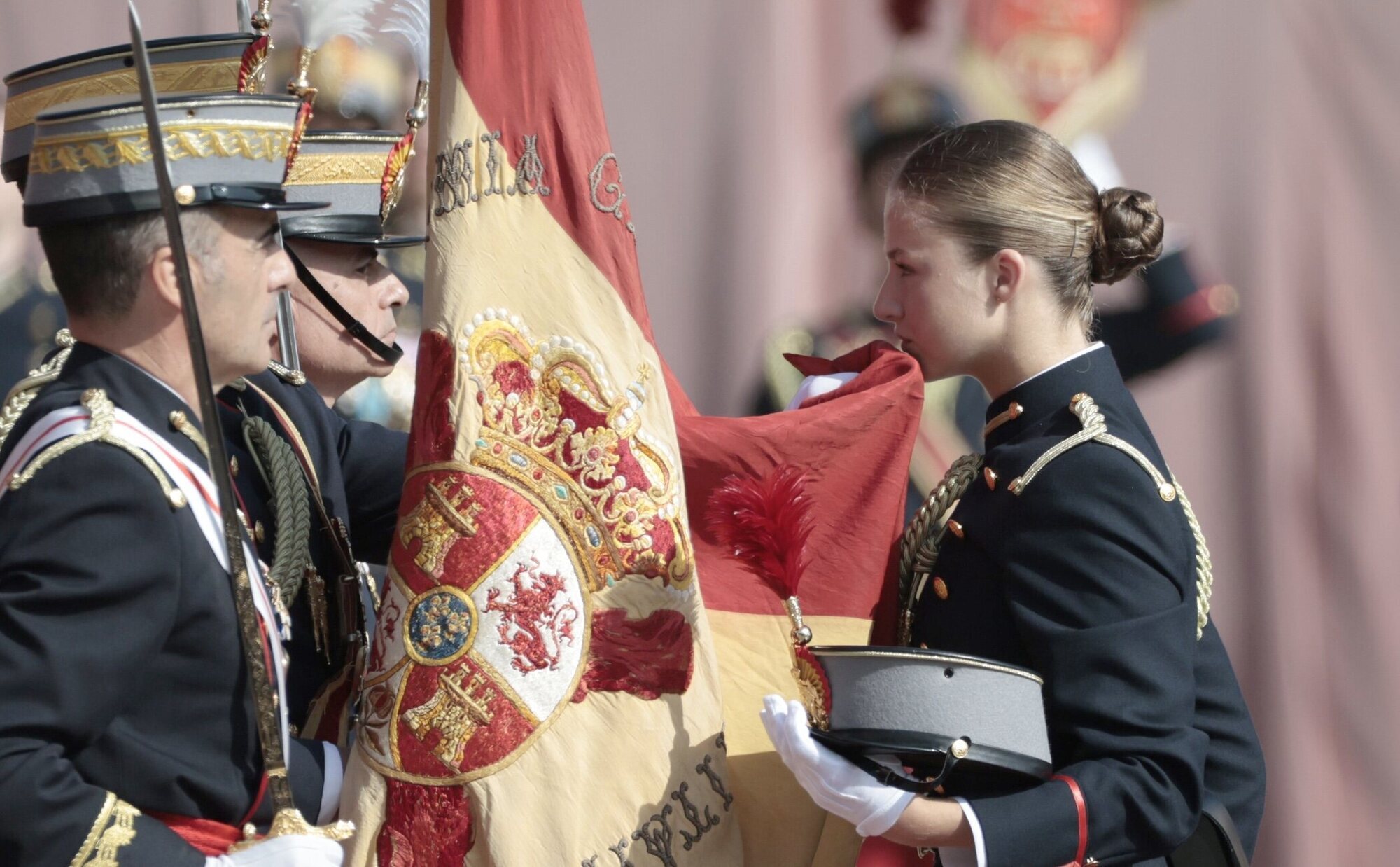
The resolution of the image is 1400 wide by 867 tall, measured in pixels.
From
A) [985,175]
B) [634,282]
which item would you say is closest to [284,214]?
[634,282]

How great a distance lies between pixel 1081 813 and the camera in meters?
1.80

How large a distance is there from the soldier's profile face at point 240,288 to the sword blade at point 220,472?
42mm

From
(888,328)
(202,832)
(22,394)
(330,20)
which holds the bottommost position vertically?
(888,328)

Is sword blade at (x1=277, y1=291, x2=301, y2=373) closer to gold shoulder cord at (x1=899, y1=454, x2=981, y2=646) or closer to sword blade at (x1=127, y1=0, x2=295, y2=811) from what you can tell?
sword blade at (x1=127, y1=0, x2=295, y2=811)

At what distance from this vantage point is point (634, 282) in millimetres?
2150

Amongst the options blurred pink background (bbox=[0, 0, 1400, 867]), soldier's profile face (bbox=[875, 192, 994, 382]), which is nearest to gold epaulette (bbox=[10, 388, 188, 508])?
soldier's profile face (bbox=[875, 192, 994, 382])

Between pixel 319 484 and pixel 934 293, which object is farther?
pixel 319 484

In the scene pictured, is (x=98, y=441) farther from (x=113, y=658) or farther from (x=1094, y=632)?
(x=1094, y=632)

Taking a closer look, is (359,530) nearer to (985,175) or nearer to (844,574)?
(844,574)

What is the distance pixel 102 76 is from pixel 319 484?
78cm

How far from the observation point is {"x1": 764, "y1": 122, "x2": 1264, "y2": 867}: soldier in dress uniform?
1.82 m

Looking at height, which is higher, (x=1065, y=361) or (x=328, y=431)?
(x=1065, y=361)

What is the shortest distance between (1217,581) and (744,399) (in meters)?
1.39

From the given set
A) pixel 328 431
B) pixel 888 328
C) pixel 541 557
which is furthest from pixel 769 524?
pixel 888 328
